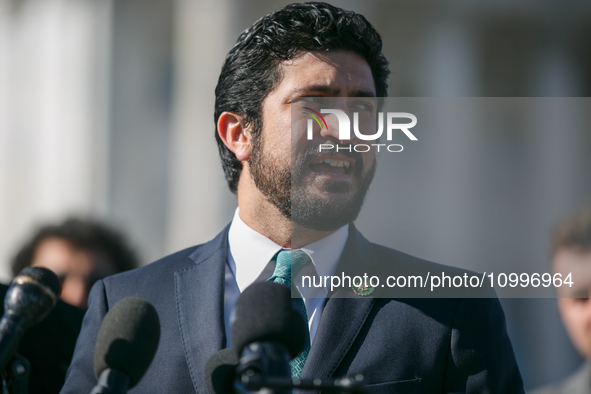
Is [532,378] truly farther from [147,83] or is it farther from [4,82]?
[4,82]

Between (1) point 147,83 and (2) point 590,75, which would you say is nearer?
(2) point 590,75

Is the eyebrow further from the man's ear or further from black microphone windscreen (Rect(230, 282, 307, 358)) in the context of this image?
black microphone windscreen (Rect(230, 282, 307, 358))

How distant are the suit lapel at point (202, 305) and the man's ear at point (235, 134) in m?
0.42

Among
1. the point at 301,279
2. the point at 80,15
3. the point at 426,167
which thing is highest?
the point at 80,15

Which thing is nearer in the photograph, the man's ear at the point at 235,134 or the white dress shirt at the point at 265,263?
the white dress shirt at the point at 265,263

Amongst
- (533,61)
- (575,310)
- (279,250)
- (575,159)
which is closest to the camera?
(575,310)

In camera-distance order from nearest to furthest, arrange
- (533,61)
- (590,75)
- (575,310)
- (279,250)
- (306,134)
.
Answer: (575,310)
(306,134)
(279,250)
(533,61)
(590,75)

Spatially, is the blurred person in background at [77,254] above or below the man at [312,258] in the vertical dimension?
below

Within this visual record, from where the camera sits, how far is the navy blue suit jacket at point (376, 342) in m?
2.24

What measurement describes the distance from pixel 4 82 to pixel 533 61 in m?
5.77

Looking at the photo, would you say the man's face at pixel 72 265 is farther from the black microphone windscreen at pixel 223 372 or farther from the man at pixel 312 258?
the black microphone windscreen at pixel 223 372

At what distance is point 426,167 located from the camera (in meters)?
2.32

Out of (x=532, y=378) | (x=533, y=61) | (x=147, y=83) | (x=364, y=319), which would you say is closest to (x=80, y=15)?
(x=147, y=83)

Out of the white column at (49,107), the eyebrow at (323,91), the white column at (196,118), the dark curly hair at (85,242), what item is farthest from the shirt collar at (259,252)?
the white column at (49,107)
